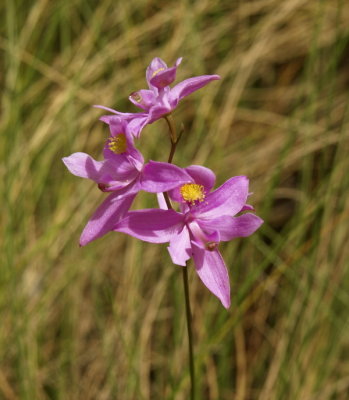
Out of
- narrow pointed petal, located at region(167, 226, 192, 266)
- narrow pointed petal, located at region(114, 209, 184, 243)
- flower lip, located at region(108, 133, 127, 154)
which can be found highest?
flower lip, located at region(108, 133, 127, 154)

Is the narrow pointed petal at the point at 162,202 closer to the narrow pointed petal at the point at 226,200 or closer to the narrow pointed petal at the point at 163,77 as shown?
the narrow pointed petal at the point at 226,200

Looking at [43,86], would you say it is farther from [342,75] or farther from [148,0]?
[342,75]

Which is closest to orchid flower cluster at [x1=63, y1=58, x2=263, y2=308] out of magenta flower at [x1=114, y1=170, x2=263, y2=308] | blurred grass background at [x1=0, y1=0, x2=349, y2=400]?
magenta flower at [x1=114, y1=170, x2=263, y2=308]

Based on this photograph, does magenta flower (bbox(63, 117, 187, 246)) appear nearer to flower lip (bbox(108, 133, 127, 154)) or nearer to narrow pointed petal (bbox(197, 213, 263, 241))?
flower lip (bbox(108, 133, 127, 154))

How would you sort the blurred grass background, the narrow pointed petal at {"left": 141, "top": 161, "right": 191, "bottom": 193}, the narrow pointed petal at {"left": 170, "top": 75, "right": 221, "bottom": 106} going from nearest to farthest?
1. the narrow pointed petal at {"left": 141, "top": 161, "right": 191, "bottom": 193}
2. the narrow pointed petal at {"left": 170, "top": 75, "right": 221, "bottom": 106}
3. the blurred grass background

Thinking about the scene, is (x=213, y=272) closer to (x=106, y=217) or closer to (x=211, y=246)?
(x=211, y=246)

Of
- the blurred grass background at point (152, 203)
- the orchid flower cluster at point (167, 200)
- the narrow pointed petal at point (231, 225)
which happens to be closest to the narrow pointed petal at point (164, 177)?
the orchid flower cluster at point (167, 200)

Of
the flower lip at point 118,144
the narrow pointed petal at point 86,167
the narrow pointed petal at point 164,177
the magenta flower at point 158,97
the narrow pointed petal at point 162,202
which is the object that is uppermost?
the magenta flower at point 158,97

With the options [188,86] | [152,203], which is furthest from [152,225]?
[152,203]
